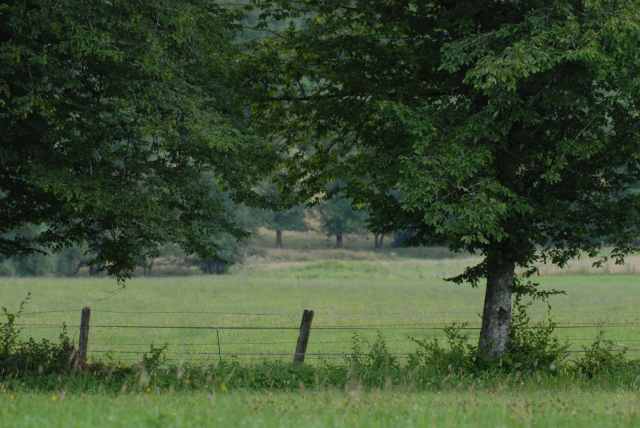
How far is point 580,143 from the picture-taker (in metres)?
15.4

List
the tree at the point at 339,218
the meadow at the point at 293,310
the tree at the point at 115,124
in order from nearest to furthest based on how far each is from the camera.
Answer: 1. the tree at the point at 115,124
2. the meadow at the point at 293,310
3. the tree at the point at 339,218

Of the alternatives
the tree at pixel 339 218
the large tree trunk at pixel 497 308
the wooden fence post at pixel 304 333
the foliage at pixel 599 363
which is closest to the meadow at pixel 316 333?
the wooden fence post at pixel 304 333

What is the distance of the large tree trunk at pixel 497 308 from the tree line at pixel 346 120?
31 millimetres

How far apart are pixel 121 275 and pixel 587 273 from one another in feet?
210

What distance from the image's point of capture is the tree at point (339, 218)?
122 metres

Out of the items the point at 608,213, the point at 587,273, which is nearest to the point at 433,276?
the point at 587,273

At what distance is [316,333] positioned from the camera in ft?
111

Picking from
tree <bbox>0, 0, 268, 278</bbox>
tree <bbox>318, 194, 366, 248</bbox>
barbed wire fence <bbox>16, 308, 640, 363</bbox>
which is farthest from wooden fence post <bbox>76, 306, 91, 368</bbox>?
tree <bbox>318, 194, 366, 248</bbox>

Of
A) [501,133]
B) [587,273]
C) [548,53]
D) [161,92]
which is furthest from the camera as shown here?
[587,273]

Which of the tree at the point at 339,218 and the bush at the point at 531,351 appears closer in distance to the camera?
the bush at the point at 531,351

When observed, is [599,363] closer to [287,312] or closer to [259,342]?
[259,342]

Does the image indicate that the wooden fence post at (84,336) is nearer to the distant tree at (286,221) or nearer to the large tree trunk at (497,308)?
the large tree trunk at (497,308)

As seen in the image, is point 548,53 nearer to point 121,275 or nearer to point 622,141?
point 622,141

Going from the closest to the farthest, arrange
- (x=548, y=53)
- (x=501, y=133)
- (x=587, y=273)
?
(x=548, y=53)
(x=501, y=133)
(x=587, y=273)
